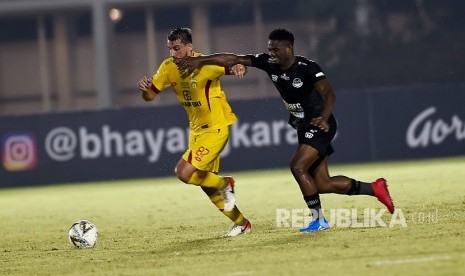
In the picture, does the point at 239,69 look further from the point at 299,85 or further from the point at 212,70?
the point at 299,85

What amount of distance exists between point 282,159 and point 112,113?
3530 mm

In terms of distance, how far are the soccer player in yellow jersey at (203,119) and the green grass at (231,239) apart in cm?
42

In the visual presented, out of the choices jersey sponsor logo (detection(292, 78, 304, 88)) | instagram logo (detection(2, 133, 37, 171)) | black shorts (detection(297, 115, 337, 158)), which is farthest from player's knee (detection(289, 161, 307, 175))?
instagram logo (detection(2, 133, 37, 171))

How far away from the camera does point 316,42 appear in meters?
28.7

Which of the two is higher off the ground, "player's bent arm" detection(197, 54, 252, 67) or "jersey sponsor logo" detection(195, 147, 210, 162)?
"player's bent arm" detection(197, 54, 252, 67)

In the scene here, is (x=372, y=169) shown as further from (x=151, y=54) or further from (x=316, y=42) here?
(x=151, y=54)

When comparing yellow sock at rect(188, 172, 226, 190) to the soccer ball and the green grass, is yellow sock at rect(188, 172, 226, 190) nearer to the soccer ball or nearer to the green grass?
the green grass

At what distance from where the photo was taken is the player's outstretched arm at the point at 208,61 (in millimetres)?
10773

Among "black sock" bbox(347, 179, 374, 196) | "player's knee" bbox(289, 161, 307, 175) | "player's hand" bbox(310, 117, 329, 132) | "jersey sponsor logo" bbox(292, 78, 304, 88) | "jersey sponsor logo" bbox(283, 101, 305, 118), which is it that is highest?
"jersey sponsor logo" bbox(292, 78, 304, 88)

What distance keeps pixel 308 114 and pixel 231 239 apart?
55.1 inches

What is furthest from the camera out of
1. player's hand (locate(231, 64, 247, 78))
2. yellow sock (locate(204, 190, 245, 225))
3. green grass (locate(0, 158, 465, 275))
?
yellow sock (locate(204, 190, 245, 225))

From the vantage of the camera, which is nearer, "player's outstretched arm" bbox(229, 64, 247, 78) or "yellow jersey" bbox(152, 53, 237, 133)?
"player's outstretched arm" bbox(229, 64, 247, 78)

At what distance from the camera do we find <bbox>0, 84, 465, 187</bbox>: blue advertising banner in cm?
2177

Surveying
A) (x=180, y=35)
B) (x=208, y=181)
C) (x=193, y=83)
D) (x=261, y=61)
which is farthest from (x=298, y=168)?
(x=180, y=35)
